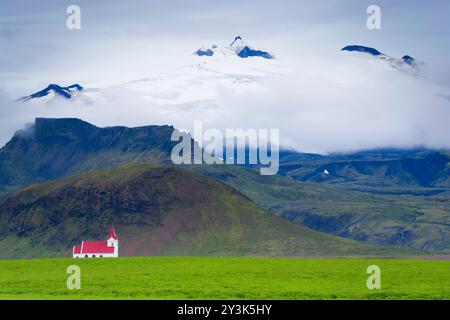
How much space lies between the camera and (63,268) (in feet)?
431

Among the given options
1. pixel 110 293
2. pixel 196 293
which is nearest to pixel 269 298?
pixel 196 293

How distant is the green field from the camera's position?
9588 cm

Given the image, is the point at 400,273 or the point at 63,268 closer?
the point at 400,273

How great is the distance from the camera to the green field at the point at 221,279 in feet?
315

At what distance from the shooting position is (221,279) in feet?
373
